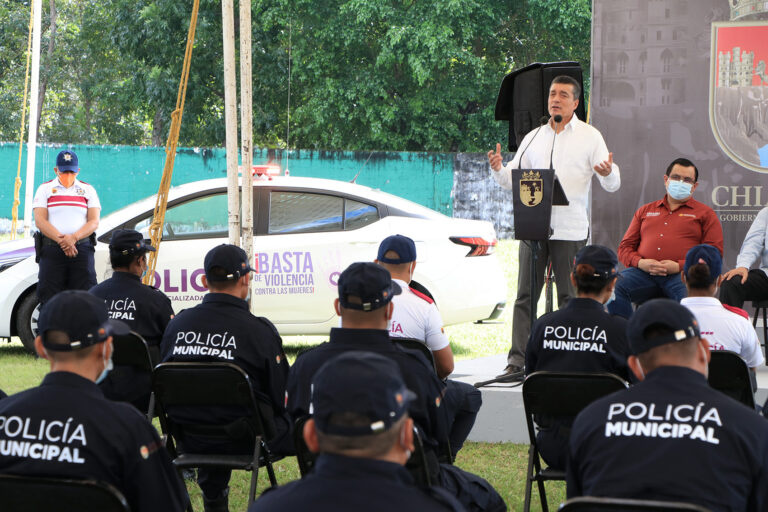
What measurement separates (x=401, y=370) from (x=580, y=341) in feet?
3.78

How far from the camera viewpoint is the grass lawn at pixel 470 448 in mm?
4812

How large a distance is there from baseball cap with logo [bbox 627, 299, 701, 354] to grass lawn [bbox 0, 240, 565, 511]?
2254mm

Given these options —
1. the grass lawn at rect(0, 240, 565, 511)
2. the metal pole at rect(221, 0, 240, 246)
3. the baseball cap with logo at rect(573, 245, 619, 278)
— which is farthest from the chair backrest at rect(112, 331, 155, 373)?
the metal pole at rect(221, 0, 240, 246)

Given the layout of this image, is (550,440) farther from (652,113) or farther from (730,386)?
(652,113)

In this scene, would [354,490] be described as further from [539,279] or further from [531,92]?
[531,92]

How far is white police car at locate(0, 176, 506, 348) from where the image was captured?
27.1ft

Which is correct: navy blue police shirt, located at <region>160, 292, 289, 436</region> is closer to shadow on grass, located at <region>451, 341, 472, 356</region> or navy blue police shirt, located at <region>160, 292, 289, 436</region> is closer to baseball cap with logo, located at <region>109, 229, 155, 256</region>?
baseball cap with logo, located at <region>109, 229, 155, 256</region>

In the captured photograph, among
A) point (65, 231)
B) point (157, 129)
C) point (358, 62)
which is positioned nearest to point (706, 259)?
point (65, 231)

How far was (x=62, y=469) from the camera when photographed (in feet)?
8.03

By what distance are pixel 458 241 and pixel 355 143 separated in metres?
18.7

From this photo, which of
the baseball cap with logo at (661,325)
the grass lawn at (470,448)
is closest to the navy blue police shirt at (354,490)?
the baseball cap with logo at (661,325)

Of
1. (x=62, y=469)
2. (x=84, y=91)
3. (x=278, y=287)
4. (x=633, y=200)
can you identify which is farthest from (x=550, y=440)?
(x=84, y=91)

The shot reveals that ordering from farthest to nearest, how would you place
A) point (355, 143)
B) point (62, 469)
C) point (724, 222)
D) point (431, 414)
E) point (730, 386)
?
point (355, 143) < point (724, 222) < point (730, 386) < point (431, 414) < point (62, 469)

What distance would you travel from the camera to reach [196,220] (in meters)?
8.50
